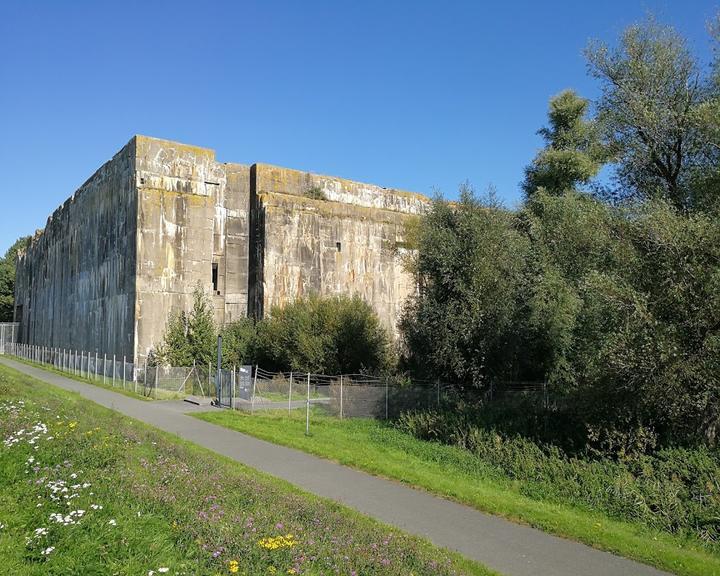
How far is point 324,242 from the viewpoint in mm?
37031

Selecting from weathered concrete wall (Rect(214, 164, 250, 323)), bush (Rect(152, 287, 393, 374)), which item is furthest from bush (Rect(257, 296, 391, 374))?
weathered concrete wall (Rect(214, 164, 250, 323))

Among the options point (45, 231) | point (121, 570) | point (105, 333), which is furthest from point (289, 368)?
point (45, 231)

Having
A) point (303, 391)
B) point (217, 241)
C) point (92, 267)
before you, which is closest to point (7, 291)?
point (92, 267)

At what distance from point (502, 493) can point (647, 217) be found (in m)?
5.58

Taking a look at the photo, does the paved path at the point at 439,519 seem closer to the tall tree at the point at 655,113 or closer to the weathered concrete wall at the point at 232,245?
the tall tree at the point at 655,113

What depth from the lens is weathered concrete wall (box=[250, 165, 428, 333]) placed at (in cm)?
3512

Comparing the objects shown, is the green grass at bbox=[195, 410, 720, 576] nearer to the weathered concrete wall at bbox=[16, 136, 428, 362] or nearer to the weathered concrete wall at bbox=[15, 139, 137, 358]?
the weathered concrete wall at bbox=[16, 136, 428, 362]

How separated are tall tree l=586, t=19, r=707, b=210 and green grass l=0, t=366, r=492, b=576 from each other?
380 inches

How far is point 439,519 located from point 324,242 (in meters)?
29.3

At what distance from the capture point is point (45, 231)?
2368 inches

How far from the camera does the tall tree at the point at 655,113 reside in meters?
12.8

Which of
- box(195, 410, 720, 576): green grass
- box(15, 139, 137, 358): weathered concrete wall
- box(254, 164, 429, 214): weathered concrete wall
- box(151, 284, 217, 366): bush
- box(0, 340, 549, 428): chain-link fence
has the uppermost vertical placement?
box(254, 164, 429, 214): weathered concrete wall

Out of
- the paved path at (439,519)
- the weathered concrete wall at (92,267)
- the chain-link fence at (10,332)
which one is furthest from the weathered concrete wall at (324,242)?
the chain-link fence at (10,332)

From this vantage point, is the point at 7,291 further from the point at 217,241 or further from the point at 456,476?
the point at 456,476
